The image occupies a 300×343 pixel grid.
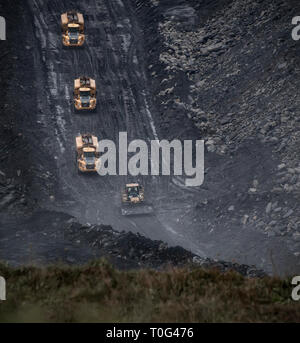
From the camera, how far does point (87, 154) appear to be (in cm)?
3456

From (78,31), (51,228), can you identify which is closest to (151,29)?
(78,31)

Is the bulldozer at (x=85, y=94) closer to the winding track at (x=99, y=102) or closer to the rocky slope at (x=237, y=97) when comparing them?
the winding track at (x=99, y=102)

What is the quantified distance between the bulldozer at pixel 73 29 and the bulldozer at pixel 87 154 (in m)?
14.8

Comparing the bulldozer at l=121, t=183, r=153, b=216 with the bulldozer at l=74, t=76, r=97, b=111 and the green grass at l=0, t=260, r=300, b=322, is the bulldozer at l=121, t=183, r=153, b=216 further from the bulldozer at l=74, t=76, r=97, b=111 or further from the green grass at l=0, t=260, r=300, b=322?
the green grass at l=0, t=260, r=300, b=322

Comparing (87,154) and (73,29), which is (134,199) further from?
(73,29)

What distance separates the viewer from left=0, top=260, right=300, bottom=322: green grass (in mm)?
8211

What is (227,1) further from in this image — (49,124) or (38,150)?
(38,150)

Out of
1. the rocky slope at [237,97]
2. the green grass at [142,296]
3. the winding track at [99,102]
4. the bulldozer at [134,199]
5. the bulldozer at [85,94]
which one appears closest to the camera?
the green grass at [142,296]

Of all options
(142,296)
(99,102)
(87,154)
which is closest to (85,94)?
(99,102)

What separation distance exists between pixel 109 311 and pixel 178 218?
24.0m

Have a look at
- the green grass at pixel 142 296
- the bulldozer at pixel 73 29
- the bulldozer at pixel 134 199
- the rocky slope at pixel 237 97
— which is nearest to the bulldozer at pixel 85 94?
the rocky slope at pixel 237 97

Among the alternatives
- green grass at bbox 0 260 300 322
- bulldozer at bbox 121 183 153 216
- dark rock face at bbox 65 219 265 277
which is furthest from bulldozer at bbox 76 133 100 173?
green grass at bbox 0 260 300 322

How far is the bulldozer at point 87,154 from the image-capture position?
3441 cm

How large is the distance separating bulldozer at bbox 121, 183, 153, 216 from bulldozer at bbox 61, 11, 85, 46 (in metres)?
18.9
